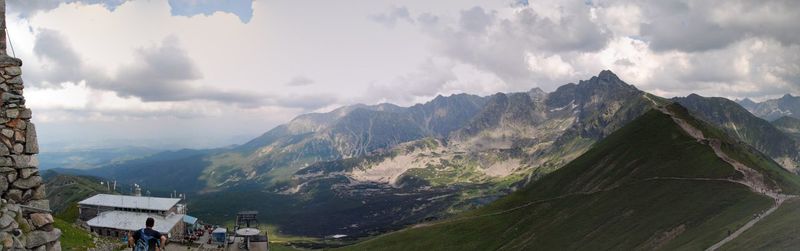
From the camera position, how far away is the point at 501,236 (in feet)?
559

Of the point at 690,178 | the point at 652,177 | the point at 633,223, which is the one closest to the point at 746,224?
the point at 633,223

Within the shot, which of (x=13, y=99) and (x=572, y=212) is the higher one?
(x=13, y=99)

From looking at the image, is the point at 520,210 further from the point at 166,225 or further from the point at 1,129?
the point at 1,129

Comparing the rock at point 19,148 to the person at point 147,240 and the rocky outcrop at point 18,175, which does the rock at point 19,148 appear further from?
the person at point 147,240

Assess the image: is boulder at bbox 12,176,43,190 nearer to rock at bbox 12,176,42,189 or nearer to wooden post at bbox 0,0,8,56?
rock at bbox 12,176,42,189

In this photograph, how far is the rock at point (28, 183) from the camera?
15898 millimetres

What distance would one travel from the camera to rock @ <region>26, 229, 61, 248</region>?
15992 millimetres

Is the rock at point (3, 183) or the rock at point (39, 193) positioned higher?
the rock at point (3, 183)

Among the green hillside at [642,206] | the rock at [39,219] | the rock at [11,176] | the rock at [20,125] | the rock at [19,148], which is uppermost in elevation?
the rock at [20,125]

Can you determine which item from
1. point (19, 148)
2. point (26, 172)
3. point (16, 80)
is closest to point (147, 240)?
point (26, 172)

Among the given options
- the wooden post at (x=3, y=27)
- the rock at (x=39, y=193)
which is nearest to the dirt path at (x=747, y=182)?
the rock at (x=39, y=193)

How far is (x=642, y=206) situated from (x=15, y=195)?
134 meters

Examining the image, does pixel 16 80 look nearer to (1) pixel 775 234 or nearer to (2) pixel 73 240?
(2) pixel 73 240

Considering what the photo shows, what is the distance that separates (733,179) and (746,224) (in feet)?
144
